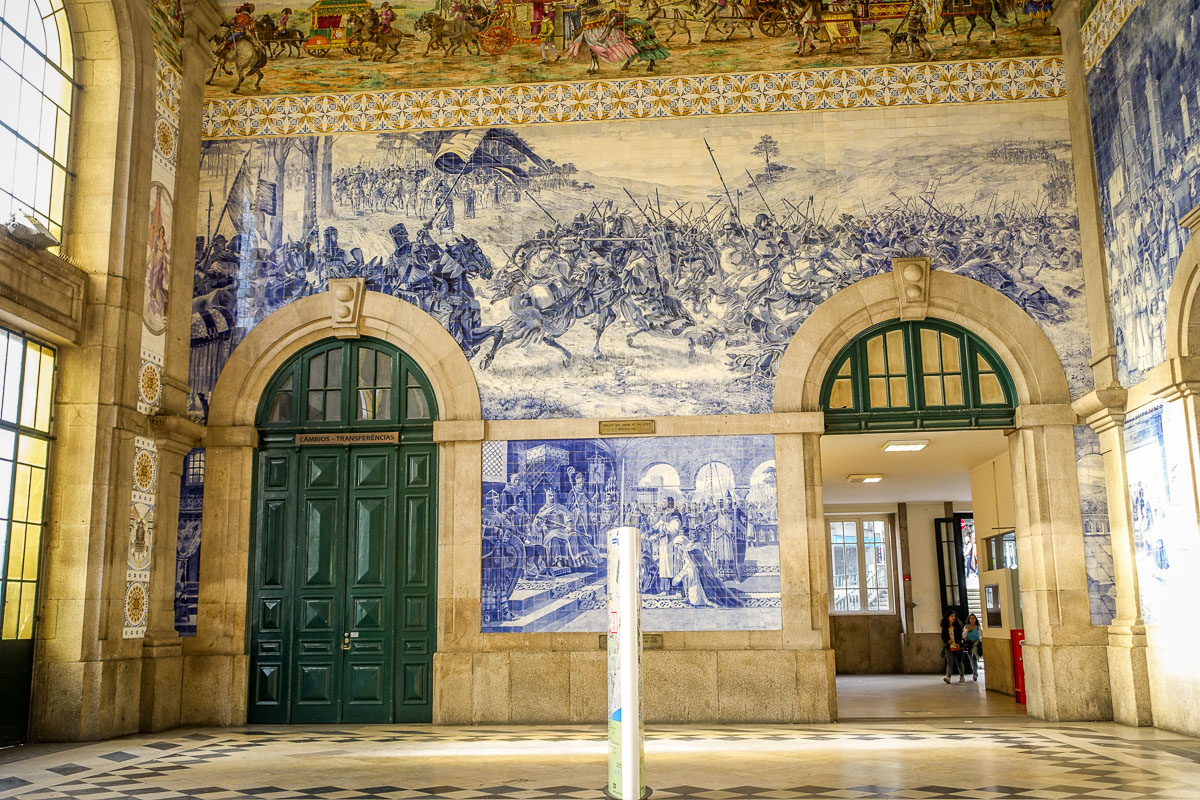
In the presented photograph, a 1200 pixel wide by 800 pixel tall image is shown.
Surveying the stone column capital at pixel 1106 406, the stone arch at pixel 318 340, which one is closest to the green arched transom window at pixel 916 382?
the stone column capital at pixel 1106 406

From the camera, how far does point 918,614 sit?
2539cm

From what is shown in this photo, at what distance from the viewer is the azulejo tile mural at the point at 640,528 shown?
13.7 m

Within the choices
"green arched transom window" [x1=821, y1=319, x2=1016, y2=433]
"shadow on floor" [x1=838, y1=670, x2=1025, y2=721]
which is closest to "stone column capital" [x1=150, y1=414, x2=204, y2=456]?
"green arched transom window" [x1=821, y1=319, x2=1016, y2=433]

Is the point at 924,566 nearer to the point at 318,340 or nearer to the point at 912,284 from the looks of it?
the point at 912,284

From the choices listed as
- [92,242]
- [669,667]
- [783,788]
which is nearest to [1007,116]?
[669,667]

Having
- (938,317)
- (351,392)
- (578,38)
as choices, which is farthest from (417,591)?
(578,38)

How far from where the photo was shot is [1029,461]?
13.9 m

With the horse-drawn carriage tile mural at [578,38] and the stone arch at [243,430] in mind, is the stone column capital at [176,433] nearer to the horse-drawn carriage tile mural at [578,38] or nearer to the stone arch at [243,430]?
the stone arch at [243,430]

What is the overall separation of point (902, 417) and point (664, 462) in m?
3.23

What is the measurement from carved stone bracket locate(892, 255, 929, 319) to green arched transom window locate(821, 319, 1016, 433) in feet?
0.89

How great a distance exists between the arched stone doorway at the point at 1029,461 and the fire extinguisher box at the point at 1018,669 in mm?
2527

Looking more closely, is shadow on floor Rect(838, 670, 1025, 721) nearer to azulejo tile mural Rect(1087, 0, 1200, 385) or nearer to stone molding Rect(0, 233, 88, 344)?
azulejo tile mural Rect(1087, 0, 1200, 385)

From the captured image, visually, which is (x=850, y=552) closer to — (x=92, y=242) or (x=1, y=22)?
(x=92, y=242)

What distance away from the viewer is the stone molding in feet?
37.0
